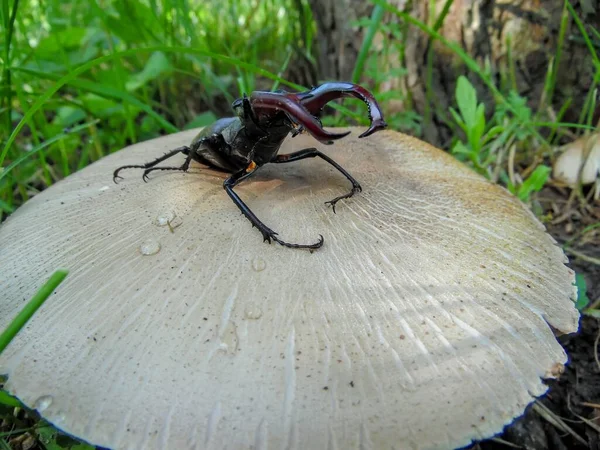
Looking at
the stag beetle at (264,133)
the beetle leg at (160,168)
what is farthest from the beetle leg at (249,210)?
the beetle leg at (160,168)

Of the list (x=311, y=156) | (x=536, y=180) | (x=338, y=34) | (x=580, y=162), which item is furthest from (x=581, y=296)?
(x=338, y=34)

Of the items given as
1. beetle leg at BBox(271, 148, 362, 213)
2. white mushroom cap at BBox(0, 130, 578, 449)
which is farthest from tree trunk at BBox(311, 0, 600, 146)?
white mushroom cap at BBox(0, 130, 578, 449)

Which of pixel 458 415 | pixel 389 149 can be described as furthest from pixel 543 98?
pixel 458 415

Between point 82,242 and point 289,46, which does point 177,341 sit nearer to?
point 82,242

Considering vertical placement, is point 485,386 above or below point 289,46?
below

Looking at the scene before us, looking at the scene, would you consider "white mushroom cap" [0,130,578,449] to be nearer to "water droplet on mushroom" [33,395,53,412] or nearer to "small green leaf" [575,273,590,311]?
"water droplet on mushroom" [33,395,53,412]

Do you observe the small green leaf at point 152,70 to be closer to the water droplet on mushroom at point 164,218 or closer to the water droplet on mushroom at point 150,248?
the water droplet on mushroom at point 164,218

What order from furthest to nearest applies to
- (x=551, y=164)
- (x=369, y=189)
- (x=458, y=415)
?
1. (x=551, y=164)
2. (x=369, y=189)
3. (x=458, y=415)
